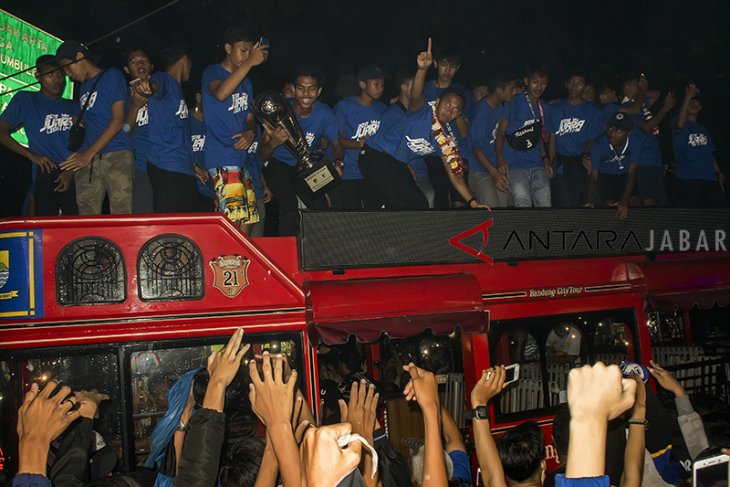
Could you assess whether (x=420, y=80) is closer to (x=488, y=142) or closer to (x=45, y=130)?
(x=488, y=142)

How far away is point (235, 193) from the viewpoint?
6512mm

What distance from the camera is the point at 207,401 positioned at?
2.54m

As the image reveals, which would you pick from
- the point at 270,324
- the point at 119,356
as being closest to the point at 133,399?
the point at 119,356

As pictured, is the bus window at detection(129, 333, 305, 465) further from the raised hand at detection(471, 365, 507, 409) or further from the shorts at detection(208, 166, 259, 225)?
the raised hand at detection(471, 365, 507, 409)

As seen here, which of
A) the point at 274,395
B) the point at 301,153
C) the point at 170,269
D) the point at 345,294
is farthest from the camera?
the point at 301,153

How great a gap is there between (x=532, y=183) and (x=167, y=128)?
4.71 metres

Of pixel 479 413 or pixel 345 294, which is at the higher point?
pixel 345 294

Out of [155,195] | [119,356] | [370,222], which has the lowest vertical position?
[119,356]

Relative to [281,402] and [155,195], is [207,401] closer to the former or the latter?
[281,402]

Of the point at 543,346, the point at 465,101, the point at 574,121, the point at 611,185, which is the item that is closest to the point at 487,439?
the point at 543,346

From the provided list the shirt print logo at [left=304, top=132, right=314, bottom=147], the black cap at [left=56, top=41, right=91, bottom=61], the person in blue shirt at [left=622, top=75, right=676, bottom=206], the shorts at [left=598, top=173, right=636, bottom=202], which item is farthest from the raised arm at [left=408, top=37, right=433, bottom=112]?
the person in blue shirt at [left=622, top=75, right=676, bottom=206]

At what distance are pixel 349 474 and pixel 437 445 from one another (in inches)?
29.9

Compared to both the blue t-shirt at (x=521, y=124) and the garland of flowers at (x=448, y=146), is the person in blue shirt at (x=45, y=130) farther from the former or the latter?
the blue t-shirt at (x=521, y=124)

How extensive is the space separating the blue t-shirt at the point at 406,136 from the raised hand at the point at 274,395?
5.47 m
